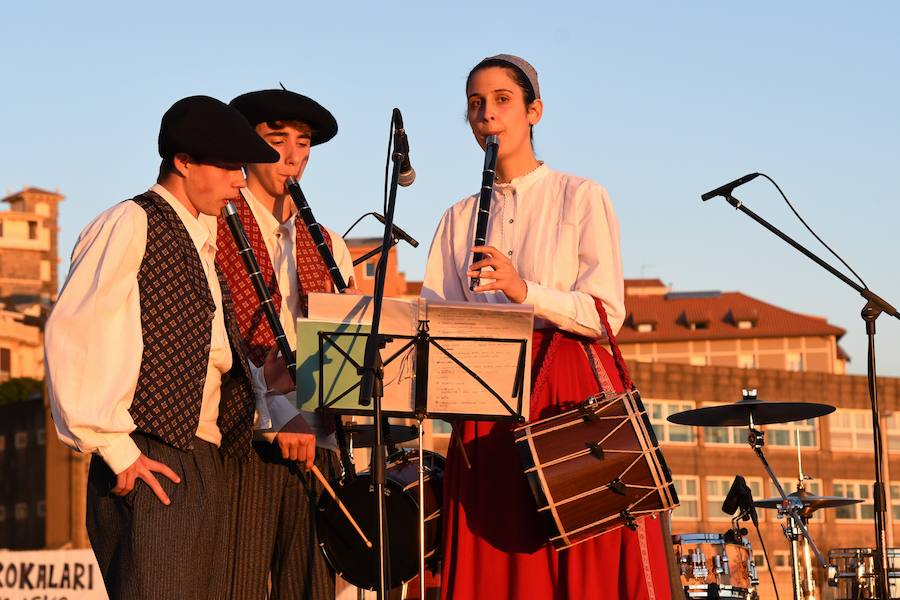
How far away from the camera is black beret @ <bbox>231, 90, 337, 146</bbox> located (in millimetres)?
5109

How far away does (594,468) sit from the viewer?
4.49 m

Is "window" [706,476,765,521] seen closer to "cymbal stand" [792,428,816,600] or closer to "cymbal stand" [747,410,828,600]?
"cymbal stand" [792,428,816,600]

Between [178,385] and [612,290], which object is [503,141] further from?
[178,385]

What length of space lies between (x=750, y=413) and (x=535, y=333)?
18.8 ft

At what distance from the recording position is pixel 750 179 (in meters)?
6.95

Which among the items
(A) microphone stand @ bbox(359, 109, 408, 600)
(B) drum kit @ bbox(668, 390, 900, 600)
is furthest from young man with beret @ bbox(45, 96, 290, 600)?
(B) drum kit @ bbox(668, 390, 900, 600)

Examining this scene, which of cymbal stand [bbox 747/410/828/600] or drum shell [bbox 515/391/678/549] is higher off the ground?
drum shell [bbox 515/391/678/549]

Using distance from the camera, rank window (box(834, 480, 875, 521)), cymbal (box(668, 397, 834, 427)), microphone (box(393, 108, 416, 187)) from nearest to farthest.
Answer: microphone (box(393, 108, 416, 187))
cymbal (box(668, 397, 834, 427))
window (box(834, 480, 875, 521))

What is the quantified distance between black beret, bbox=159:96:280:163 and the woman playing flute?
76 centimetres

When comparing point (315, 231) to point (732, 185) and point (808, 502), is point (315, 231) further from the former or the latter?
point (808, 502)

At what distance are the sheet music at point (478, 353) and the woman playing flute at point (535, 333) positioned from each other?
16 cm

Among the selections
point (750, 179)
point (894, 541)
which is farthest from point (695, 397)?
point (750, 179)

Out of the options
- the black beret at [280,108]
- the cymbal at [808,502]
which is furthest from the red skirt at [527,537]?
the cymbal at [808,502]

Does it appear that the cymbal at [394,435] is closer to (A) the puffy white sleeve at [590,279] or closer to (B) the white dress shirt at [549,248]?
(B) the white dress shirt at [549,248]
